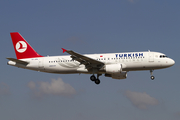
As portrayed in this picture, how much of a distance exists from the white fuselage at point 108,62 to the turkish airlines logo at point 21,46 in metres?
3.09

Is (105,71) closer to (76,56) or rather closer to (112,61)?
(112,61)

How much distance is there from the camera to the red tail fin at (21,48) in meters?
50.2

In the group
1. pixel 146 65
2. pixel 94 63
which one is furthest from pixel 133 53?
pixel 94 63

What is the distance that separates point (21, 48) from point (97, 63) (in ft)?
44.3

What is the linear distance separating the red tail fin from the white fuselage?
75.0 inches

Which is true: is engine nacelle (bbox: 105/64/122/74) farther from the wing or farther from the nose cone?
the nose cone

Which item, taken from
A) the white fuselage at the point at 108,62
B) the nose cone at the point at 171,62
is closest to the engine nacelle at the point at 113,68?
the white fuselage at the point at 108,62

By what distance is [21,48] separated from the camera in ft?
168

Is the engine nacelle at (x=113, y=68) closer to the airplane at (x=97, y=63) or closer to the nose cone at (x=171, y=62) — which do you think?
the airplane at (x=97, y=63)

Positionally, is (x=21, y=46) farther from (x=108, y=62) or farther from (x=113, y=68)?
(x=113, y=68)

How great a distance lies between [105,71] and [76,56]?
5.08 meters

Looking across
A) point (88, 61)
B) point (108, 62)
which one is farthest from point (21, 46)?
point (108, 62)

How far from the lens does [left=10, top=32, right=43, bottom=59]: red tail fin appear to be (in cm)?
5025

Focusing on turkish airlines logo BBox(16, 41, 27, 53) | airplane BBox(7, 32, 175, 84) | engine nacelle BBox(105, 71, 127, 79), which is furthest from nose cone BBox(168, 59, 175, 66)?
turkish airlines logo BBox(16, 41, 27, 53)
